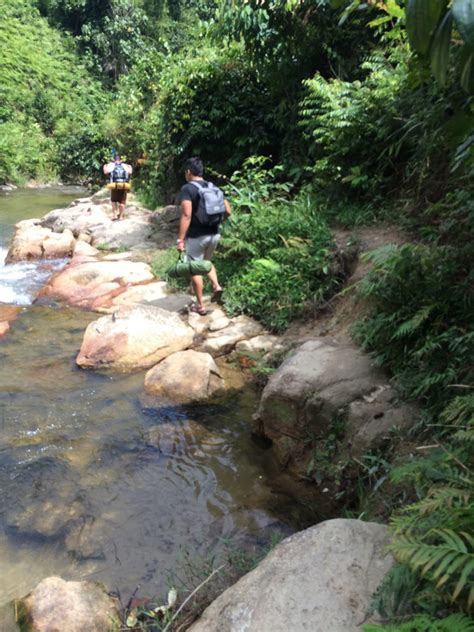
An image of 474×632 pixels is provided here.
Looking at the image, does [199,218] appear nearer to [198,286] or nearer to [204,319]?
[198,286]

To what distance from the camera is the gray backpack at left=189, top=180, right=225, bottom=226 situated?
623cm

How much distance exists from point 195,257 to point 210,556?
4205 mm

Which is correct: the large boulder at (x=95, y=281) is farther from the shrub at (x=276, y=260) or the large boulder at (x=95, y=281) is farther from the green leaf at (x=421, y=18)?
the green leaf at (x=421, y=18)

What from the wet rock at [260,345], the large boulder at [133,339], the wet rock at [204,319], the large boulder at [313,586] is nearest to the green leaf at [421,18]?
the large boulder at [313,586]

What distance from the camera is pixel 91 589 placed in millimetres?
2814

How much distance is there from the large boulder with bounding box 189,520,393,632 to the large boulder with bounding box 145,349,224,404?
263 cm

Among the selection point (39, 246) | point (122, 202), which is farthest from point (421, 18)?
point (122, 202)

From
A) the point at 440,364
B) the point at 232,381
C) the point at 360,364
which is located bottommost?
the point at 232,381

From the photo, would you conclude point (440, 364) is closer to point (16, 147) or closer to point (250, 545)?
point (250, 545)

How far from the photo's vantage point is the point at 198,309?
22.0 ft

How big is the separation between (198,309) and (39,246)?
17.7 feet

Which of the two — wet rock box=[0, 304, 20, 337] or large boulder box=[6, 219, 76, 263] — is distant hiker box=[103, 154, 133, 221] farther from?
wet rock box=[0, 304, 20, 337]

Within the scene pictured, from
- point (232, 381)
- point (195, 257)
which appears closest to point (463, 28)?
point (232, 381)

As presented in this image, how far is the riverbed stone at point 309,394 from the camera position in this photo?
3875mm
